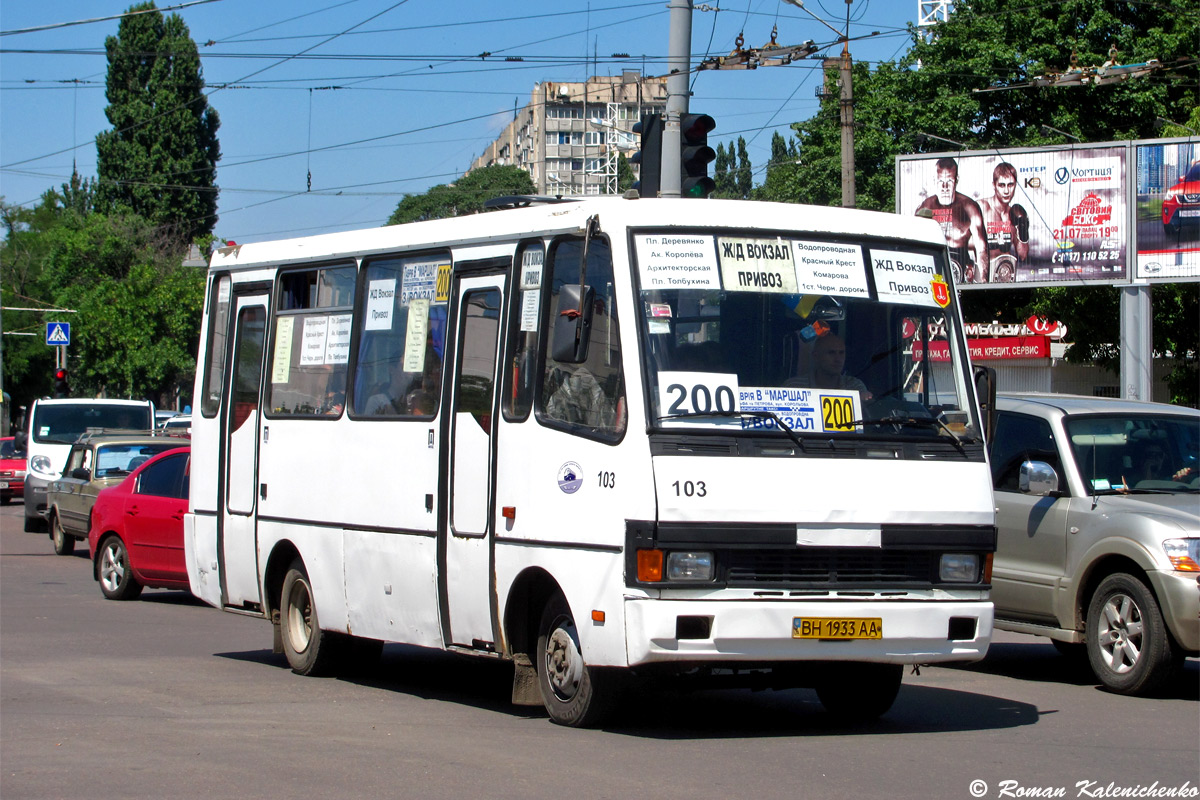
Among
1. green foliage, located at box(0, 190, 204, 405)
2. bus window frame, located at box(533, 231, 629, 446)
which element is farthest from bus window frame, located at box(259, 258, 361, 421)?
green foliage, located at box(0, 190, 204, 405)

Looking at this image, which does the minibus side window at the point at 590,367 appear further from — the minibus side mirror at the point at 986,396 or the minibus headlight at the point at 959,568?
the minibus side mirror at the point at 986,396

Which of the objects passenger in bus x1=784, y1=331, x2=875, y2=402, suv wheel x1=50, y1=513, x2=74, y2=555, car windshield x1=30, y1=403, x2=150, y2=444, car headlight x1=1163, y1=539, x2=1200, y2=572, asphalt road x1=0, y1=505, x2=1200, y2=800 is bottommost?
suv wheel x1=50, y1=513, x2=74, y2=555

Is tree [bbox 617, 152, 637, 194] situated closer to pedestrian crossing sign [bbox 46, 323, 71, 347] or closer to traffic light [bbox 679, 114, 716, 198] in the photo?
pedestrian crossing sign [bbox 46, 323, 71, 347]

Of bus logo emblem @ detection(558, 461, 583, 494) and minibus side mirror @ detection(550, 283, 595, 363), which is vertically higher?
minibus side mirror @ detection(550, 283, 595, 363)

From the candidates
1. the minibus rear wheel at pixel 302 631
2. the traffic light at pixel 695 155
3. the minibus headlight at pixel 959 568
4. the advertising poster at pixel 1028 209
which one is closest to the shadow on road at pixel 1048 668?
the minibus headlight at pixel 959 568

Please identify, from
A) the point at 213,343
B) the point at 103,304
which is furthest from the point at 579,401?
the point at 103,304

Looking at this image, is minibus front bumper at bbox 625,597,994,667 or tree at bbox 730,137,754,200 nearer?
minibus front bumper at bbox 625,597,994,667

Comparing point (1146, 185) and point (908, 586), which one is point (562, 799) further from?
point (1146, 185)

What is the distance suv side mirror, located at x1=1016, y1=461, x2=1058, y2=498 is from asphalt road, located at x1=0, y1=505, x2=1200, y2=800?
1.33 meters

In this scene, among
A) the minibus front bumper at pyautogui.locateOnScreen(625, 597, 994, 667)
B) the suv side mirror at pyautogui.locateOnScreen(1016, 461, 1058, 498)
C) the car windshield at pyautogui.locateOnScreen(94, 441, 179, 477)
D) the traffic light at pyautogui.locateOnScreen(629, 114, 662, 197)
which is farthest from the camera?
the car windshield at pyautogui.locateOnScreen(94, 441, 179, 477)

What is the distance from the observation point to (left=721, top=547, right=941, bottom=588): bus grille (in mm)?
7621

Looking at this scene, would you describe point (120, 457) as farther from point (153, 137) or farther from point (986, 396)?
point (153, 137)

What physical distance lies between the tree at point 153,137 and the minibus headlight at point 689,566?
6970cm

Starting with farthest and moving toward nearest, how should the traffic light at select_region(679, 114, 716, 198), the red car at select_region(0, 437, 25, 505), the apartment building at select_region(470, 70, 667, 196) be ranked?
the apartment building at select_region(470, 70, 667, 196)
the red car at select_region(0, 437, 25, 505)
the traffic light at select_region(679, 114, 716, 198)
